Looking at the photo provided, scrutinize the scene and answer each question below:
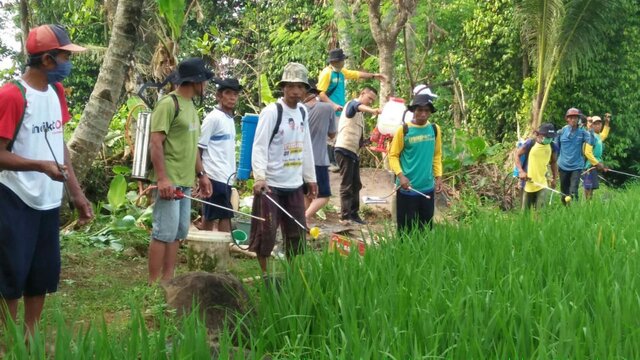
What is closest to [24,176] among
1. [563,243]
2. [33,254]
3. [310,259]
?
[33,254]

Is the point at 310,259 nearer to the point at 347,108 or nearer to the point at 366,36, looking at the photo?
the point at 347,108

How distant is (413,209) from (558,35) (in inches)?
375

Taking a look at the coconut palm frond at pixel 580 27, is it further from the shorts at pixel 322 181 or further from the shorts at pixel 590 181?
the shorts at pixel 322 181

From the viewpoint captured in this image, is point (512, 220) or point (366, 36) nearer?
point (512, 220)

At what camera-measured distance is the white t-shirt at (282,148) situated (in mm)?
4621

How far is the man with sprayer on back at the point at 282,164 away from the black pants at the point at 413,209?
36.0 inches

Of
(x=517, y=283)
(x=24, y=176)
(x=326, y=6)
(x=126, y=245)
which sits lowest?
(x=126, y=245)

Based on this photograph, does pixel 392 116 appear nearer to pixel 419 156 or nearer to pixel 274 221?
pixel 419 156

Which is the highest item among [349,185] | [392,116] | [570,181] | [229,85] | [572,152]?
[229,85]

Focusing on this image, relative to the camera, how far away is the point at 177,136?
448 centimetres

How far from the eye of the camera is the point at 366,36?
14445 mm

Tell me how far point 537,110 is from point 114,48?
10.3 meters

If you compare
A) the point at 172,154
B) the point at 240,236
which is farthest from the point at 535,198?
the point at 172,154

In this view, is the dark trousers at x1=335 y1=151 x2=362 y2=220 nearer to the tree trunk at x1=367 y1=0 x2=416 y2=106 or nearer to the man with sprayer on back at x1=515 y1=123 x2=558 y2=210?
the man with sprayer on back at x1=515 y1=123 x2=558 y2=210
